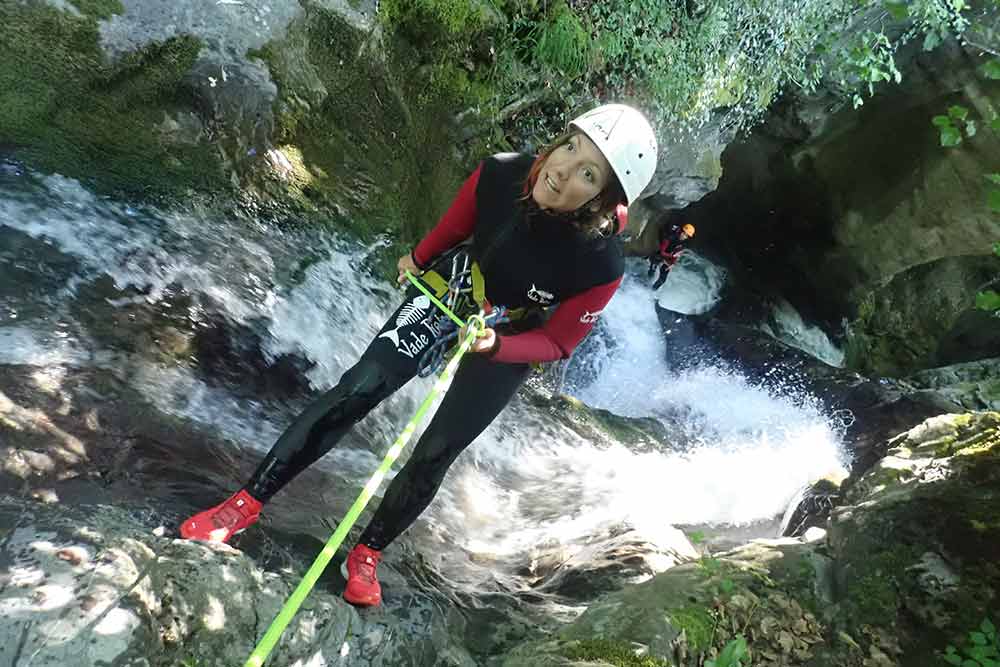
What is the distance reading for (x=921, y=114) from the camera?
10508 millimetres

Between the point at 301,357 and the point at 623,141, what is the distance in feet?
9.14

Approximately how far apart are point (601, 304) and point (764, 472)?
5591 mm

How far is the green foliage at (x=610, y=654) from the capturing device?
2434 millimetres

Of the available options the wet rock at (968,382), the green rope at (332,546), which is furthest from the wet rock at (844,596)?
the wet rock at (968,382)

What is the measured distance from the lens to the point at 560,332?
104 inches

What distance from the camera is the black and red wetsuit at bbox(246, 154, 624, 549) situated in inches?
99.3

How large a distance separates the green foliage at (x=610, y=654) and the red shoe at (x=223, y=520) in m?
1.38

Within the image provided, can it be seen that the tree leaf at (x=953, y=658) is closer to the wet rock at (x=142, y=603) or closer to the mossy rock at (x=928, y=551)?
the mossy rock at (x=928, y=551)

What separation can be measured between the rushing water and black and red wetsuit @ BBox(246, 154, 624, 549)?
91cm

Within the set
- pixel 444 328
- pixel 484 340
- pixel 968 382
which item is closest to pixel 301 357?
pixel 444 328

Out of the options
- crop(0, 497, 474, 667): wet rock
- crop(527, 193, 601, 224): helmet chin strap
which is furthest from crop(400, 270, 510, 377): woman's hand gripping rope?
crop(0, 497, 474, 667): wet rock

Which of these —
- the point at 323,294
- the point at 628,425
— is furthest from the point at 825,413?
the point at 323,294

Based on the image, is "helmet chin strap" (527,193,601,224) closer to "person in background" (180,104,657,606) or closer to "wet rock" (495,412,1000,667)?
"person in background" (180,104,657,606)

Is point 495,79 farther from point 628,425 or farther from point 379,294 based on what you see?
point 628,425
